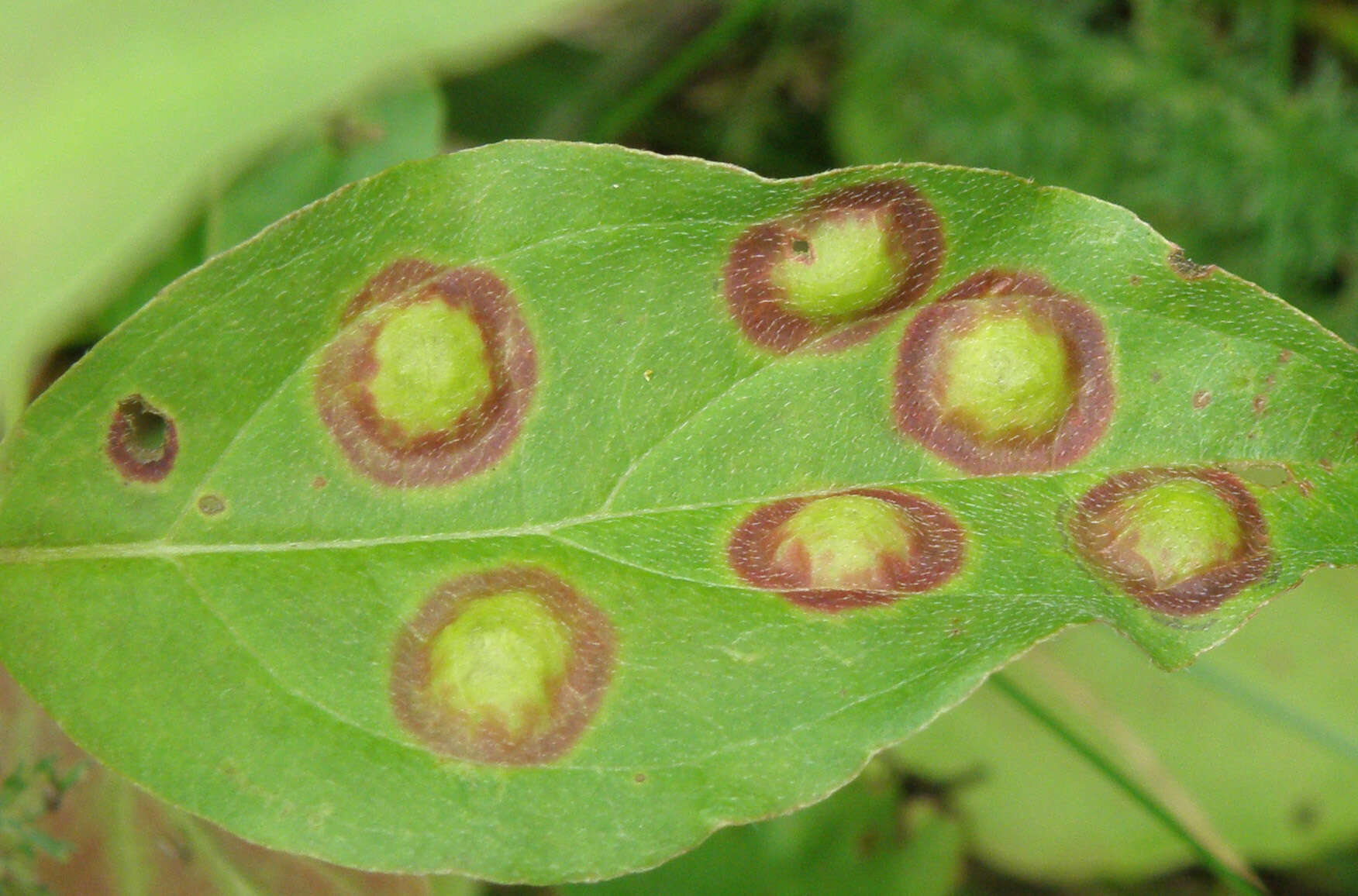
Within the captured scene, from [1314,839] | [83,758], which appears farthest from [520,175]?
[1314,839]

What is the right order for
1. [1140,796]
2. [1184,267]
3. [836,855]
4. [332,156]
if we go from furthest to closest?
[836,855] → [1140,796] → [332,156] → [1184,267]

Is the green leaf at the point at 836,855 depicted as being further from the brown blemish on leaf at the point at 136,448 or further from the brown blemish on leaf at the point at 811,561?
the brown blemish on leaf at the point at 136,448

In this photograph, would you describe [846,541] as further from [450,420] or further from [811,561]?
[450,420]

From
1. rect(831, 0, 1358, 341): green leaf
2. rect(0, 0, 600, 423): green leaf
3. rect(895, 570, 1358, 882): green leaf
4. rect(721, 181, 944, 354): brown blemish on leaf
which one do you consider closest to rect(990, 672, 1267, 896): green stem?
rect(895, 570, 1358, 882): green leaf

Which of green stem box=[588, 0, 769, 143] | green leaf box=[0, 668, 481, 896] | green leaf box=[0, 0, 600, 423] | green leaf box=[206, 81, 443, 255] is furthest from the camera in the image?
green stem box=[588, 0, 769, 143]

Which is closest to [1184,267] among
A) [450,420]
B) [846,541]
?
[846,541]

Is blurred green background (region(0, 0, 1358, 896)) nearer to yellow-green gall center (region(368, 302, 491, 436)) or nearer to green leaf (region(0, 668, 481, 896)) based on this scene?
green leaf (region(0, 668, 481, 896))
